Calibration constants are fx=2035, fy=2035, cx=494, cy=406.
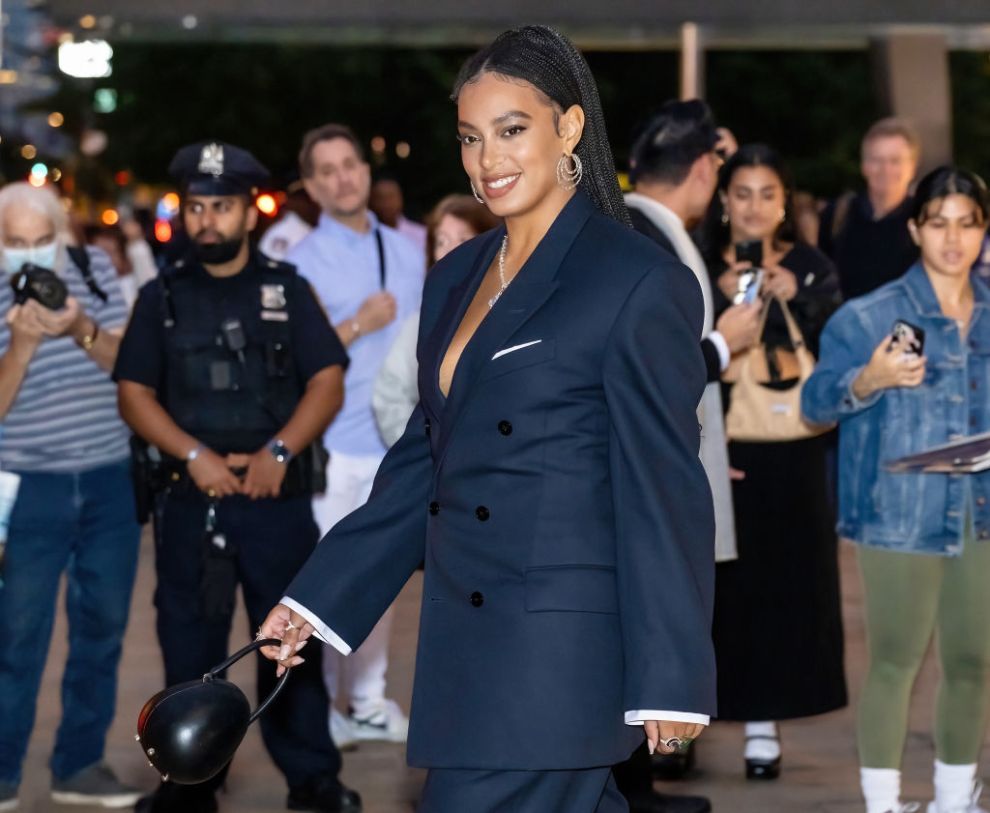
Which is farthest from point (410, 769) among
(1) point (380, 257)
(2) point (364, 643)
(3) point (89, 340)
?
(1) point (380, 257)

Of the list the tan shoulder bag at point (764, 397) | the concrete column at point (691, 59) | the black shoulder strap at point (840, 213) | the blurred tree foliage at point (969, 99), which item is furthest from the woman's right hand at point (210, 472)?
the blurred tree foliage at point (969, 99)

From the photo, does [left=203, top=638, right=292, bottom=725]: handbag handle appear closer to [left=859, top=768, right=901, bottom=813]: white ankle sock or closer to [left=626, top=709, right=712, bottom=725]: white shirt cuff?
[left=626, top=709, right=712, bottom=725]: white shirt cuff

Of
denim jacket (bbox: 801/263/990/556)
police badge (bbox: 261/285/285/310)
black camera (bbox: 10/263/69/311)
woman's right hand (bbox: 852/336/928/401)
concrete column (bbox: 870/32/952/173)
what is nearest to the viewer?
woman's right hand (bbox: 852/336/928/401)

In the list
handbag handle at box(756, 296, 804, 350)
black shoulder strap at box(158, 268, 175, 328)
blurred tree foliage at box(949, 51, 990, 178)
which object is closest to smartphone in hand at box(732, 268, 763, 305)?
handbag handle at box(756, 296, 804, 350)

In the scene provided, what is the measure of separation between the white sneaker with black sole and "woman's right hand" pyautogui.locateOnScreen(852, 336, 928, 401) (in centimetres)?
291

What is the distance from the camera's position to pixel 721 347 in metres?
6.58

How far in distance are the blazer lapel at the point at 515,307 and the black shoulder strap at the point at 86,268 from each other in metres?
3.31

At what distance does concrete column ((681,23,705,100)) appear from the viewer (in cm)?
1598

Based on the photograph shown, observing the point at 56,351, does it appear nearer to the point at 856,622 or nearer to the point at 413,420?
the point at 413,420

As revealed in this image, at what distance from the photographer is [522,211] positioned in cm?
410

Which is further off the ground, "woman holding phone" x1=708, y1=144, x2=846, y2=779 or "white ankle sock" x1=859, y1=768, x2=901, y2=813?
"woman holding phone" x1=708, y1=144, x2=846, y2=779

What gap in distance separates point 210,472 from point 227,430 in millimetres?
196

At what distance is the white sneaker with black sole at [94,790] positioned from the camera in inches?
278

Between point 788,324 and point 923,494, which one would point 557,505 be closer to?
point 923,494
